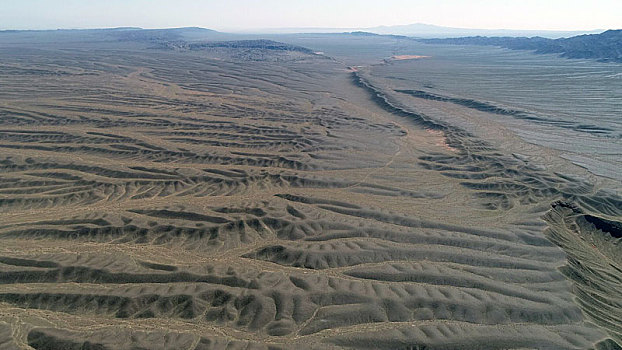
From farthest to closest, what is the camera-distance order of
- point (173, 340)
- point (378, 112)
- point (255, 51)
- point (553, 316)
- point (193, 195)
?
point (255, 51) < point (378, 112) < point (193, 195) < point (553, 316) < point (173, 340)

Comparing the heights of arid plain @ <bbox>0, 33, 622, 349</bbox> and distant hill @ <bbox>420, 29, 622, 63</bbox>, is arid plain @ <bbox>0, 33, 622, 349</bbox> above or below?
below

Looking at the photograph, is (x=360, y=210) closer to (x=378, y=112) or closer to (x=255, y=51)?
(x=378, y=112)

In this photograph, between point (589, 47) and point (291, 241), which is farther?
point (589, 47)

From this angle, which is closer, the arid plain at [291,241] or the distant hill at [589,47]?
the arid plain at [291,241]

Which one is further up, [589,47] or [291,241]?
[589,47]

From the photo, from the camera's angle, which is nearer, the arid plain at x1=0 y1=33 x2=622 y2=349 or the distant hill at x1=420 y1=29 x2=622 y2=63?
the arid plain at x1=0 y1=33 x2=622 y2=349

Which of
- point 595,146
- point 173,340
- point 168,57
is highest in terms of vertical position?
point 168,57

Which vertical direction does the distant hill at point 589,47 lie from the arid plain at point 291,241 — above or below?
above

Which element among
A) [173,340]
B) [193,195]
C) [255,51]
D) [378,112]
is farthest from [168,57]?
[173,340]
